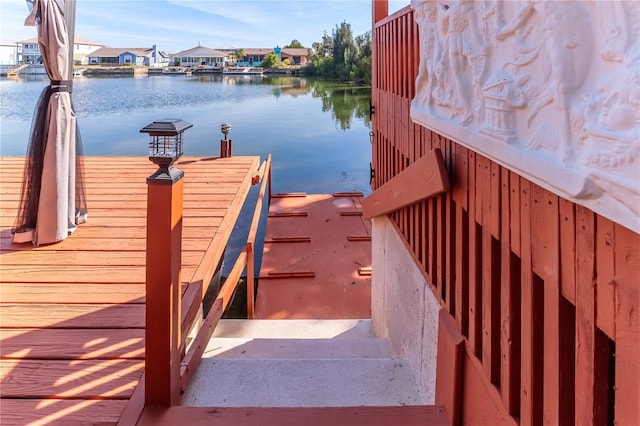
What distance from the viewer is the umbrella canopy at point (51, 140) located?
264cm

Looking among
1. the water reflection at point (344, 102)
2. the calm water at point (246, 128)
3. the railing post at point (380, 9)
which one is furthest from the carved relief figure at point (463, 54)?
the water reflection at point (344, 102)

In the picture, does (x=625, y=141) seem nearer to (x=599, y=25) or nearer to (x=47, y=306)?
(x=599, y=25)

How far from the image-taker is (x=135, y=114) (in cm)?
1203

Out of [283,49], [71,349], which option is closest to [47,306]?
[71,349]

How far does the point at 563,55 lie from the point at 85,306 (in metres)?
2.23

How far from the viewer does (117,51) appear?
5084 centimetres

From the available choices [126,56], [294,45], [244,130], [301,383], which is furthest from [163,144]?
[294,45]

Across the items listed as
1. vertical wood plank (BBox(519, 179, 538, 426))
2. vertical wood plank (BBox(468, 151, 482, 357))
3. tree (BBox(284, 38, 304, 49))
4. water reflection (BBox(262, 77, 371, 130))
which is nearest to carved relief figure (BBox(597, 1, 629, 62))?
vertical wood plank (BBox(519, 179, 538, 426))

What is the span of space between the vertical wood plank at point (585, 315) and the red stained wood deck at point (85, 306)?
1.41 metres

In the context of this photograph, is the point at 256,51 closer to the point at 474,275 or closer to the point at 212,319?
the point at 212,319

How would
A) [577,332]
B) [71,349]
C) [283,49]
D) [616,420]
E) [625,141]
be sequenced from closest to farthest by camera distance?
[625,141] → [616,420] → [577,332] → [71,349] → [283,49]

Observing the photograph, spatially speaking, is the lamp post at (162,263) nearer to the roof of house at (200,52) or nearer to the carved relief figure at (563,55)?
the carved relief figure at (563,55)

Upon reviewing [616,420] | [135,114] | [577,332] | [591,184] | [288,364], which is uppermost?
[135,114]

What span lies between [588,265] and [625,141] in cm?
26
